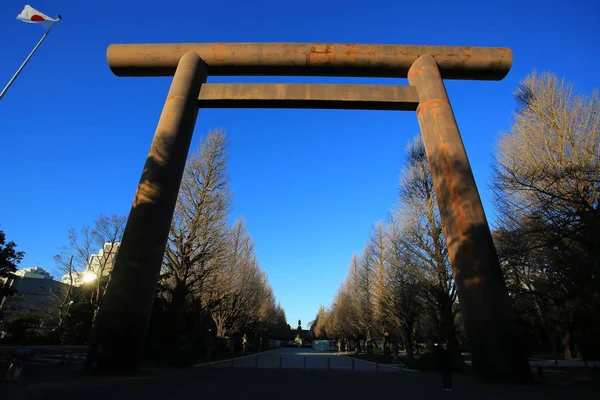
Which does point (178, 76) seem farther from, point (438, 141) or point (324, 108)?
point (438, 141)

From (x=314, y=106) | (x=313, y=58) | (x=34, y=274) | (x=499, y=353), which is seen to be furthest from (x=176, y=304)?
(x=34, y=274)

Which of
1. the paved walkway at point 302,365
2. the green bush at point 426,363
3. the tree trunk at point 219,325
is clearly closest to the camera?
the green bush at point 426,363

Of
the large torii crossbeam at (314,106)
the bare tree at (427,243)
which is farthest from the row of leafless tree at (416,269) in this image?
the large torii crossbeam at (314,106)

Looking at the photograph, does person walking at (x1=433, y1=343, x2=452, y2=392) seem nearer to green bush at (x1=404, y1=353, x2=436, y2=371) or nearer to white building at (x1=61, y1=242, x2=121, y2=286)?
green bush at (x1=404, y1=353, x2=436, y2=371)

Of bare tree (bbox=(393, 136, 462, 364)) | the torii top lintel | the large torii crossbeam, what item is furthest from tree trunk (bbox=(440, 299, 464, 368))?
the torii top lintel

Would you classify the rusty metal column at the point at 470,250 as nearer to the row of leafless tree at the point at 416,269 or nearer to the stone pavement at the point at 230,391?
the stone pavement at the point at 230,391

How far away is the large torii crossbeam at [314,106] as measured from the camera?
8.42 meters

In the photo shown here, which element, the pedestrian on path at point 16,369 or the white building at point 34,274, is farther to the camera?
the white building at point 34,274

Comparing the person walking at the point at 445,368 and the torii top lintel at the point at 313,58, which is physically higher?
the torii top lintel at the point at 313,58

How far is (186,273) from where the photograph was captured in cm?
1773

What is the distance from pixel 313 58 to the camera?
12062 mm

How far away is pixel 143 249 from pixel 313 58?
Result: 835 cm

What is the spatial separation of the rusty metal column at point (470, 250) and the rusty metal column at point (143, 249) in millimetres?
7896

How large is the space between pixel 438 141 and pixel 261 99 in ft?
19.4
